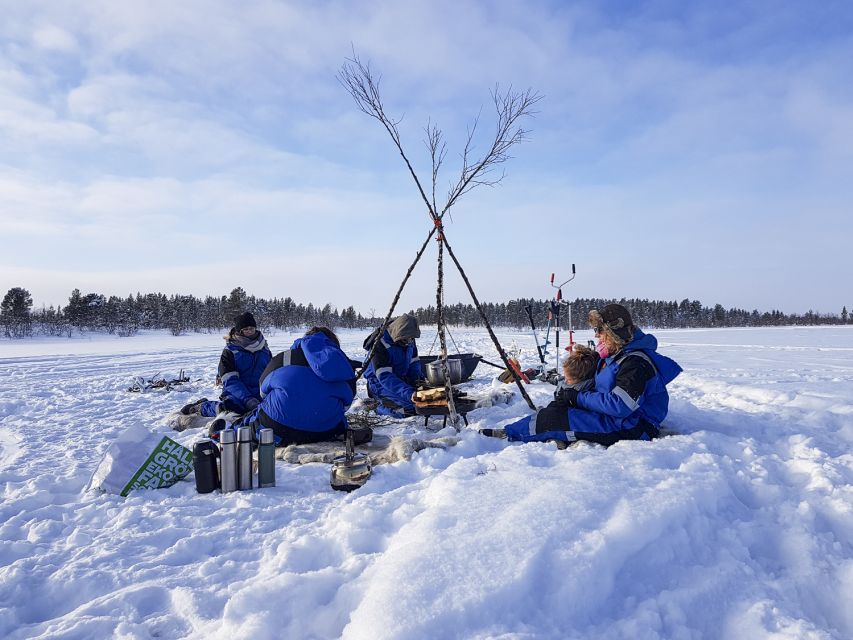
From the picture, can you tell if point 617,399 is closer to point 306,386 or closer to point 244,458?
point 306,386

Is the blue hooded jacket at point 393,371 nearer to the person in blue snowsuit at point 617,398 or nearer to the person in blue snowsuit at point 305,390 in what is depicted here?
the person in blue snowsuit at point 305,390

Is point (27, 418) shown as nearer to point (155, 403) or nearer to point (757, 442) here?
point (155, 403)

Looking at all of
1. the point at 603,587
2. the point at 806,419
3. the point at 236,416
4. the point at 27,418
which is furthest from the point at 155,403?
the point at 806,419

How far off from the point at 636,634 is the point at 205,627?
5.84 feet

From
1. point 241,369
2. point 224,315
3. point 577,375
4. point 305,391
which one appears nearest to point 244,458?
point 305,391

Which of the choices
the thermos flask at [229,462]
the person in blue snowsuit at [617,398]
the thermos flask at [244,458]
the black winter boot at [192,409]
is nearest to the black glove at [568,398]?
the person in blue snowsuit at [617,398]

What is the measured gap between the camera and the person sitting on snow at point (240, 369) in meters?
6.16

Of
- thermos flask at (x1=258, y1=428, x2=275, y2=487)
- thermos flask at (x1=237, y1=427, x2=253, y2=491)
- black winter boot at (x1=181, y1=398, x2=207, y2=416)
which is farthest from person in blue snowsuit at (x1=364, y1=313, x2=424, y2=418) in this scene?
thermos flask at (x1=237, y1=427, x2=253, y2=491)

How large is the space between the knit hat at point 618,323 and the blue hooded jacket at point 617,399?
0.23ft

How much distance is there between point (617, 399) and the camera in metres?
4.29

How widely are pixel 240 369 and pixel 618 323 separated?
4.64 metres

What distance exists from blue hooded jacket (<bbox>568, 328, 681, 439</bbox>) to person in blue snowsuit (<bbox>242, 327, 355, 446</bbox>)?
7.36 feet

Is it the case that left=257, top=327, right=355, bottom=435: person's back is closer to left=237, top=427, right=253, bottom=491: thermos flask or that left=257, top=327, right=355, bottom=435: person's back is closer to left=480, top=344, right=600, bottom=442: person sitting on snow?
left=237, top=427, right=253, bottom=491: thermos flask

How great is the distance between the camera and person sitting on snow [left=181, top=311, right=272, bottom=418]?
6164mm
